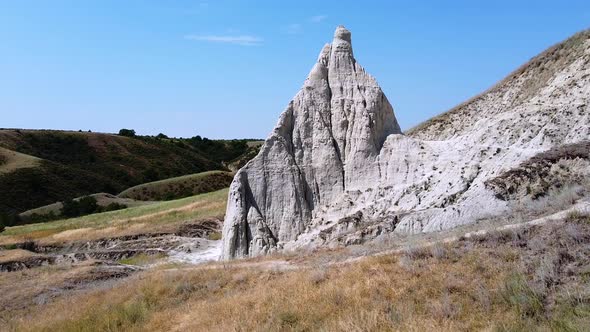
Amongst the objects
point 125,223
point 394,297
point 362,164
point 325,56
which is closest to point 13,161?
point 125,223

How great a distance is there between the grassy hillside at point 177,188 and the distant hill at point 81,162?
14.7m

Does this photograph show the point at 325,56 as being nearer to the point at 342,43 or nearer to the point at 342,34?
the point at 342,43

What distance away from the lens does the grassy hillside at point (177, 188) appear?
7738cm

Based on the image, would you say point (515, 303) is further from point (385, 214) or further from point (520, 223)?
point (385, 214)

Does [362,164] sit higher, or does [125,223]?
[362,164]

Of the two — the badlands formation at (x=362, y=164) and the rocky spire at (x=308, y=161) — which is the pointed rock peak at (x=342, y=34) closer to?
the badlands formation at (x=362, y=164)

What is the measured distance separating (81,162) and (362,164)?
10253 centimetres

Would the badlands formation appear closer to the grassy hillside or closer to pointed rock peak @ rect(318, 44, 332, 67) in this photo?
pointed rock peak @ rect(318, 44, 332, 67)

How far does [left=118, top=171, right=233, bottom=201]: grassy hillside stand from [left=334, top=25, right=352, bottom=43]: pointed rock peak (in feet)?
192

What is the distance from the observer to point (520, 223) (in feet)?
36.7

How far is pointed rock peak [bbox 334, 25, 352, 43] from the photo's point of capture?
19942mm

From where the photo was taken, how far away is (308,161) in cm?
1844

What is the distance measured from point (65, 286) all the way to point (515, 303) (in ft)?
58.2

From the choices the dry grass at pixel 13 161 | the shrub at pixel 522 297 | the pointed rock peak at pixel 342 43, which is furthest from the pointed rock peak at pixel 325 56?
the dry grass at pixel 13 161
